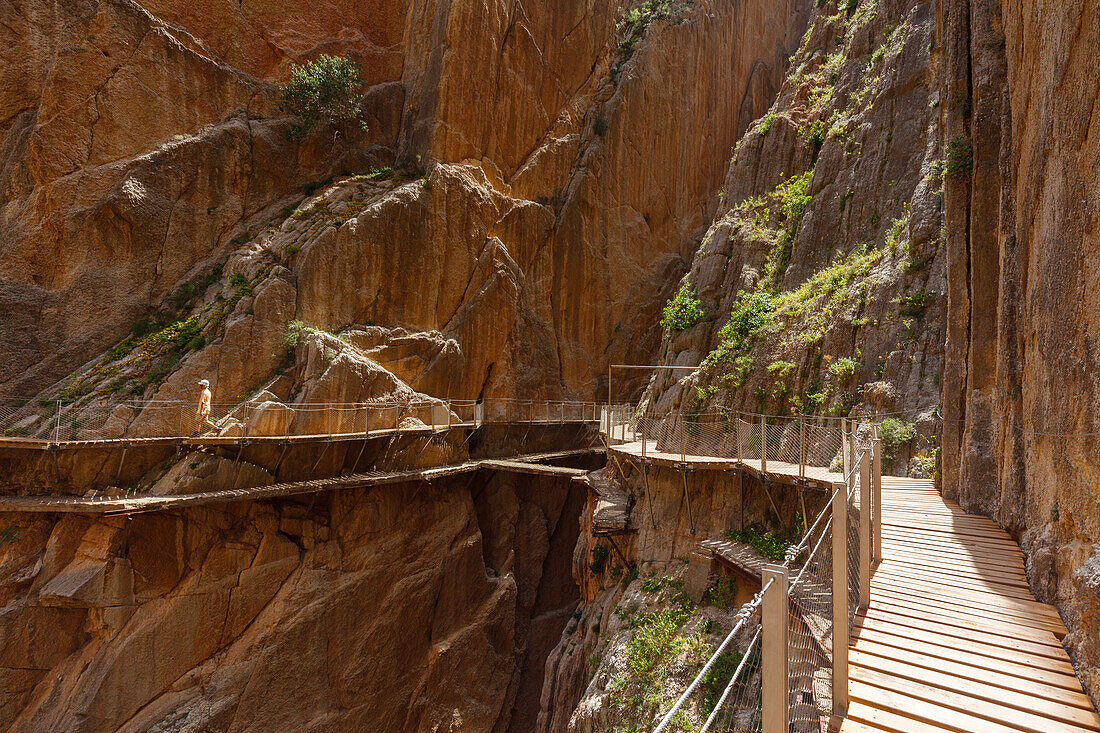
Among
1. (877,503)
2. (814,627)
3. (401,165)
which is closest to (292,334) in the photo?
(401,165)

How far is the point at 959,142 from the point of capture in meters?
11.0

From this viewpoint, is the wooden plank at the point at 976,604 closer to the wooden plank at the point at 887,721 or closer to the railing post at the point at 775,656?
the wooden plank at the point at 887,721

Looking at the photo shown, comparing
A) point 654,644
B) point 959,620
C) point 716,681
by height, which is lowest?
point 654,644

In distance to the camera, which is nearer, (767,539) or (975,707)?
(975,707)

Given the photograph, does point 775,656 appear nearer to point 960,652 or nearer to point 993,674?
point 993,674

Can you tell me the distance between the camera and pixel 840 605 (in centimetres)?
423

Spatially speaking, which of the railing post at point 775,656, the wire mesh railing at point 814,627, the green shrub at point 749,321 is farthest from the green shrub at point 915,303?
the railing post at point 775,656

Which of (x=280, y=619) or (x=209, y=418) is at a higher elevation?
(x=209, y=418)

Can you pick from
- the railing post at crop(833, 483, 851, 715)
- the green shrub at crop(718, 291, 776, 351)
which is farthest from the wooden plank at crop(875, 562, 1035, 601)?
the green shrub at crop(718, 291, 776, 351)

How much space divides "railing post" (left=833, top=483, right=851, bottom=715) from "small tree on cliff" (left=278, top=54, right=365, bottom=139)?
2854 centimetres

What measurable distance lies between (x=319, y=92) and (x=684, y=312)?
20.6m

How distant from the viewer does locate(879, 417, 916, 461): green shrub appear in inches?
493

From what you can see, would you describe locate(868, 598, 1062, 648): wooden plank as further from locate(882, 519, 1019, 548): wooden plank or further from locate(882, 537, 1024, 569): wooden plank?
locate(882, 519, 1019, 548): wooden plank

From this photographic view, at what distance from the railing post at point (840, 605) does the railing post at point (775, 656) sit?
1.56 meters
